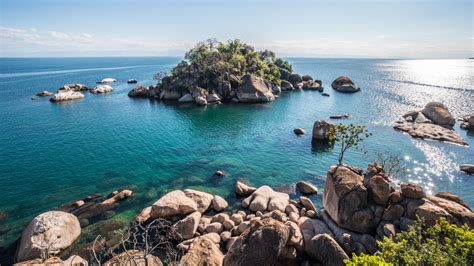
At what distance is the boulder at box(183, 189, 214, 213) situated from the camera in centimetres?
2683

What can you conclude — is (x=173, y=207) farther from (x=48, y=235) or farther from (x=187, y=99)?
(x=187, y=99)

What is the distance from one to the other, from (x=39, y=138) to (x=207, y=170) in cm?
3520

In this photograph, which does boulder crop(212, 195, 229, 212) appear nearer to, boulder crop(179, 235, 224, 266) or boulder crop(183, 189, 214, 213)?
boulder crop(183, 189, 214, 213)

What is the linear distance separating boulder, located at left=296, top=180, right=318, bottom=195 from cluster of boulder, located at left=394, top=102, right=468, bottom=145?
30790mm

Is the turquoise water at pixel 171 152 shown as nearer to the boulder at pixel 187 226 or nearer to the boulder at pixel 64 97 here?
the boulder at pixel 187 226

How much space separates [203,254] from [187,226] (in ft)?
14.8

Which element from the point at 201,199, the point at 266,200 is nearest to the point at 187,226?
the point at 201,199

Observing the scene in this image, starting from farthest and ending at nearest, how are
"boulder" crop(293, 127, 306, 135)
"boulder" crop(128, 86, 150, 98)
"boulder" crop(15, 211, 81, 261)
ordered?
"boulder" crop(128, 86, 150, 98), "boulder" crop(293, 127, 306, 135), "boulder" crop(15, 211, 81, 261)

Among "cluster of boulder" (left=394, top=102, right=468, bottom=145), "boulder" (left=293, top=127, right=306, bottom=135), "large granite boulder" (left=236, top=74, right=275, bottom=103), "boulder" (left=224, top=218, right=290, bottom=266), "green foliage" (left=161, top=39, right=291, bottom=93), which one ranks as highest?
"green foliage" (left=161, top=39, right=291, bottom=93)

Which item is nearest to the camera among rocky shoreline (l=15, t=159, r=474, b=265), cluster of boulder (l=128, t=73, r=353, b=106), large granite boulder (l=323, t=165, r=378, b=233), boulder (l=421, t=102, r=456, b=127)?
rocky shoreline (l=15, t=159, r=474, b=265)

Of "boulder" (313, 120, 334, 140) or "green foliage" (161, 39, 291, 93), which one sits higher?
"green foliage" (161, 39, 291, 93)

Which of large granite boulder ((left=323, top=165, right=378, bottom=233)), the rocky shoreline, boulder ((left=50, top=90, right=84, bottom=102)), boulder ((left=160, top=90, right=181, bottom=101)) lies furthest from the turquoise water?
boulder ((left=160, top=90, right=181, bottom=101))

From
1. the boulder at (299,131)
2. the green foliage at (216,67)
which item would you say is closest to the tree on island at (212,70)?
the green foliage at (216,67)

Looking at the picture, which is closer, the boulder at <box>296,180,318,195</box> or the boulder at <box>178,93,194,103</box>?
the boulder at <box>296,180,318,195</box>
